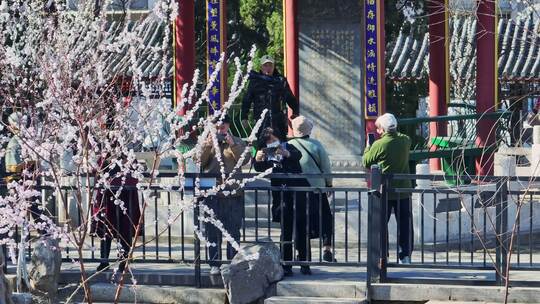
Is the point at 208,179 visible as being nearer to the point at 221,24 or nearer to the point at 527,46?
the point at 221,24

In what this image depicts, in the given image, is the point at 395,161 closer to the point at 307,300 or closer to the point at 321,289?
the point at 321,289

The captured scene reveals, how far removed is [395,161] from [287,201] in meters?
1.12

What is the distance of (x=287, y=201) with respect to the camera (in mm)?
12438

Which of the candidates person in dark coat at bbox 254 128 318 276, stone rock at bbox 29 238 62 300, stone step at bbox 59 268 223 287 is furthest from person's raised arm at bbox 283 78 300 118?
stone rock at bbox 29 238 62 300

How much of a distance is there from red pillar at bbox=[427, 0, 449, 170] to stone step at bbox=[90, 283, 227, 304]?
9656 mm

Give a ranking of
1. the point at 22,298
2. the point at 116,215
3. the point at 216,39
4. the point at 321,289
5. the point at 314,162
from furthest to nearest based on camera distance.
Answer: the point at 216,39 < the point at 314,162 < the point at 116,215 < the point at 321,289 < the point at 22,298

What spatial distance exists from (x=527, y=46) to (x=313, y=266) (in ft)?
66.6

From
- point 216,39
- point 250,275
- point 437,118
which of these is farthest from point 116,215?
point 216,39

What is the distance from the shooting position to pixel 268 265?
39.2ft

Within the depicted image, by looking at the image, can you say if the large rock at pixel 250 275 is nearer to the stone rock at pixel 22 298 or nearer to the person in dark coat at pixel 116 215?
the person in dark coat at pixel 116 215

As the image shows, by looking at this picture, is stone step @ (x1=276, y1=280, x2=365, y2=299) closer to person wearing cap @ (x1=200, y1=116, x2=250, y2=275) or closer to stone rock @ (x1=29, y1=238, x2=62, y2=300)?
person wearing cap @ (x1=200, y1=116, x2=250, y2=275)

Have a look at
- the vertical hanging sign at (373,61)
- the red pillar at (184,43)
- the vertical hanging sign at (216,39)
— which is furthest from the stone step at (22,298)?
the red pillar at (184,43)

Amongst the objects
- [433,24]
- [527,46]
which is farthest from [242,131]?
[527,46]

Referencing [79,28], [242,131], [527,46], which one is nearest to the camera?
[79,28]
